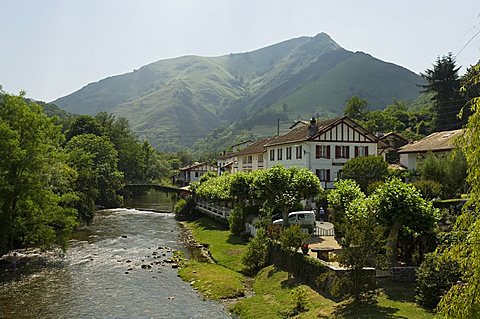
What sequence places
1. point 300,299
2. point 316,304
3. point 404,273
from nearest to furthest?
point 316,304, point 404,273, point 300,299

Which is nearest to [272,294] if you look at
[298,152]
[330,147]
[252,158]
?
[330,147]

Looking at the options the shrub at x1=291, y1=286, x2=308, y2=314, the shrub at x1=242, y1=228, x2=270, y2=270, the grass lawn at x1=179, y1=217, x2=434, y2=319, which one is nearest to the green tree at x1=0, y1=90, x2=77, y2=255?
the grass lawn at x1=179, y1=217, x2=434, y2=319

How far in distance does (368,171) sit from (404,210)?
26.6 m

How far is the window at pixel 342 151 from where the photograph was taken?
5459cm

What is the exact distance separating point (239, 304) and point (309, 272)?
4389 millimetres

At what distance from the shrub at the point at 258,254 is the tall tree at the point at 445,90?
5467cm

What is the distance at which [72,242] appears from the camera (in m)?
45.4

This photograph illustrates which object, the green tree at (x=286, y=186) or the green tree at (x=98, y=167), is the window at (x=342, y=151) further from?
the green tree at (x=98, y=167)

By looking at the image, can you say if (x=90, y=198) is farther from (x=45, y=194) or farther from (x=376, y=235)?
(x=376, y=235)

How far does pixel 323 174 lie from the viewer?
179ft

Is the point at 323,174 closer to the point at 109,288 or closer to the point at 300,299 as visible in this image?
the point at 109,288

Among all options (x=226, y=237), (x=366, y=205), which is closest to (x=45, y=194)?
(x=226, y=237)

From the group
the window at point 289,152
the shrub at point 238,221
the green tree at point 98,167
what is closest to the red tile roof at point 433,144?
the window at point 289,152

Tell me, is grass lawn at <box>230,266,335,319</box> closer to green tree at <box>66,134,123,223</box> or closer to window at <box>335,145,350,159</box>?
window at <box>335,145,350,159</box>
